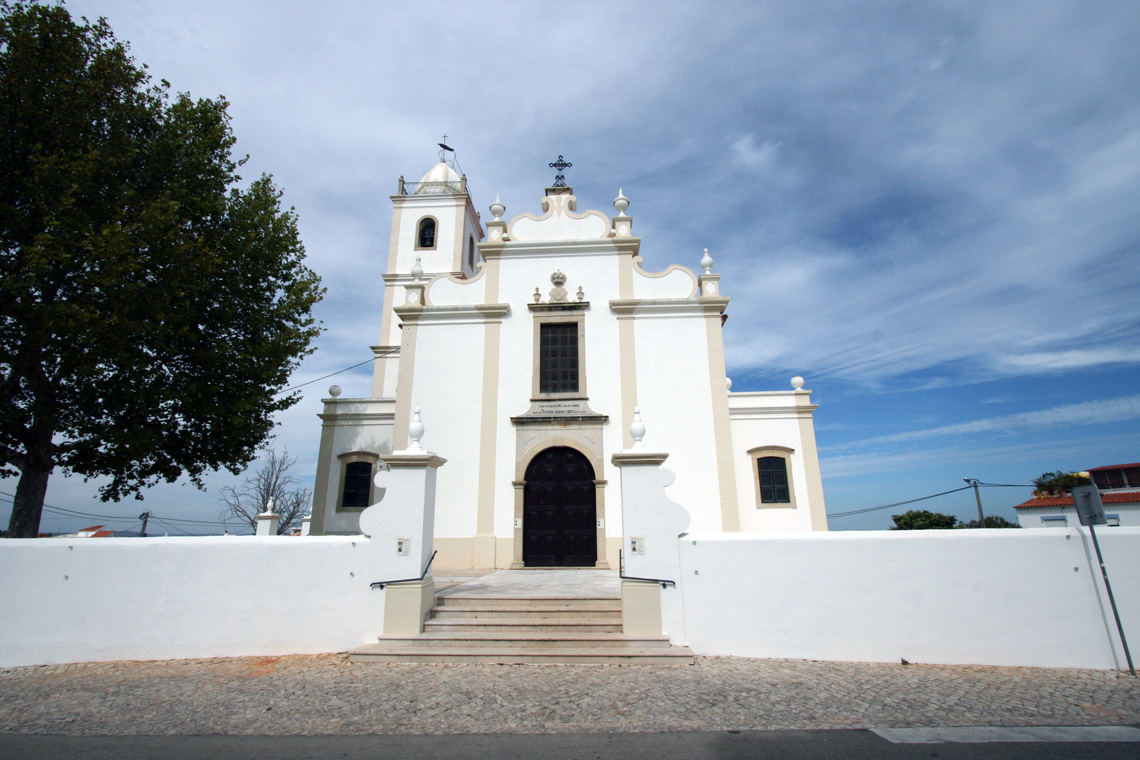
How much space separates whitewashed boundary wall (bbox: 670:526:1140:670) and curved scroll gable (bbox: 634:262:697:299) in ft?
27.1

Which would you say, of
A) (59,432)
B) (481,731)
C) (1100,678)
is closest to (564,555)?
(481,731)

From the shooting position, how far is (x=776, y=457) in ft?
49.1

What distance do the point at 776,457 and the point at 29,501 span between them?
1630 centimetres

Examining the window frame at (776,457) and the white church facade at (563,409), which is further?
the window frame at (776,457)

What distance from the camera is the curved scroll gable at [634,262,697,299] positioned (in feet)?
46.3

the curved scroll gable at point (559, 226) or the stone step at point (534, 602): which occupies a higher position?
the curved scroll gable at point (559, 226)

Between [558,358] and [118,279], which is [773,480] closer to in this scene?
[558,358]

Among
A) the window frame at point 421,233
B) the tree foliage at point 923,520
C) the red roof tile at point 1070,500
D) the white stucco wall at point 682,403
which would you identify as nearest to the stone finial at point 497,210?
the white stucco wall at point 682,403

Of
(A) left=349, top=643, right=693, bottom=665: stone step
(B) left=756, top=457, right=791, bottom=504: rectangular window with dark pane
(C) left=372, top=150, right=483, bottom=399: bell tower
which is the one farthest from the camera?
(C) left=372, top=150, right=483, bottom=399: bell tower

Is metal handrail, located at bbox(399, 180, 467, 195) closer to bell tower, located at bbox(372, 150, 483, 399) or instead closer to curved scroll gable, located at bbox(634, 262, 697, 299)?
bell tower, located at bbox(372, 150, 483, 399)

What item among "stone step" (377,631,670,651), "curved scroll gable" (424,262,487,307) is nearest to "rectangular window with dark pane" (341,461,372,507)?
"curved scroll gable" (424,262,487,307)

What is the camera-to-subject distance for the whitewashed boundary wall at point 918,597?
659 cm

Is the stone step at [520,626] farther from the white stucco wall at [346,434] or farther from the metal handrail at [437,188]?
the metal handrail at [437,188]

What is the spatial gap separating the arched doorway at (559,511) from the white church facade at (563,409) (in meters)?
0.03
